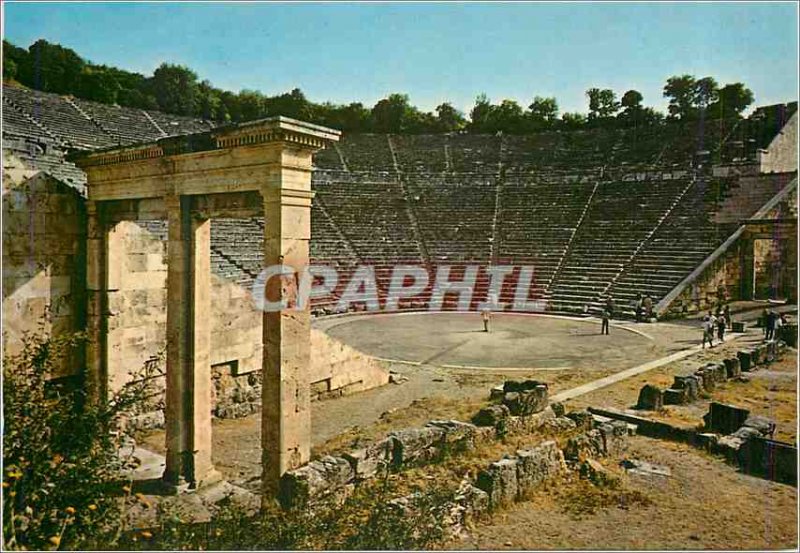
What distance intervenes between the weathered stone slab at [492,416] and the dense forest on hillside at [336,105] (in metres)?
32.3

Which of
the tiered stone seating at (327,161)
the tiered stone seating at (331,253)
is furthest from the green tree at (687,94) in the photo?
the tiered stone seating at (331,253)

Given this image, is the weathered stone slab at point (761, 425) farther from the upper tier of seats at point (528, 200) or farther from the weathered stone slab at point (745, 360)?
the upper tier of seats at point (528, 200)

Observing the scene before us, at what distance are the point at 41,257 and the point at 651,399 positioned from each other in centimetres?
1023

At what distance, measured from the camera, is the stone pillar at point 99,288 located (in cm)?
837

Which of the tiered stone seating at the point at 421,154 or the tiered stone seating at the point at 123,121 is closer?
the tiered stone seating at the point at 123,121

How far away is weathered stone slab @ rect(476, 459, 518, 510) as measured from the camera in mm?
6973

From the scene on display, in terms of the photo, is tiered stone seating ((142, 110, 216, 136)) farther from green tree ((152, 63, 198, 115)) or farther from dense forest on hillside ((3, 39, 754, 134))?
green tree ((152, 63, 198, 115))

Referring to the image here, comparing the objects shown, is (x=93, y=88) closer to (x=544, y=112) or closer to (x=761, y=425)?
(x=544, y=112)

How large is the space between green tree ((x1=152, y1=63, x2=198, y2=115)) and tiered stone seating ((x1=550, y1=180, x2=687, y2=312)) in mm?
30105

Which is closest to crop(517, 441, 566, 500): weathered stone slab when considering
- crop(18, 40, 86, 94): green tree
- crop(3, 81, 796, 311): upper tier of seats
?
crop(3, 81, 796, 311): upper tier of seats

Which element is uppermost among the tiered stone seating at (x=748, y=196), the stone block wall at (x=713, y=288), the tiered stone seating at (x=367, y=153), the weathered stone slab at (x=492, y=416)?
the tiered stone seating at (x=367, y=153)

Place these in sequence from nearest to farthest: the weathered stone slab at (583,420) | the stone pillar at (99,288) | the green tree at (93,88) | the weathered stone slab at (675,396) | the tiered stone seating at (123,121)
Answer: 1. the stone pillar at (99,288)
2. the weathered stone slab at (583,420)
3. the weathered stone slab at (675,396)
4. the tiered stone seating at (123,121)
5. the green tree at (93,88)

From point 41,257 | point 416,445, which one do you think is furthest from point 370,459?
point 41,257

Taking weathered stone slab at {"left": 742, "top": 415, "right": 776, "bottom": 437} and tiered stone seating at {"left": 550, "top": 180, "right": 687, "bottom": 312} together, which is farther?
tiered stone seating at {"left": 550, "top": 180, "right": 687, "bottom": 312}
